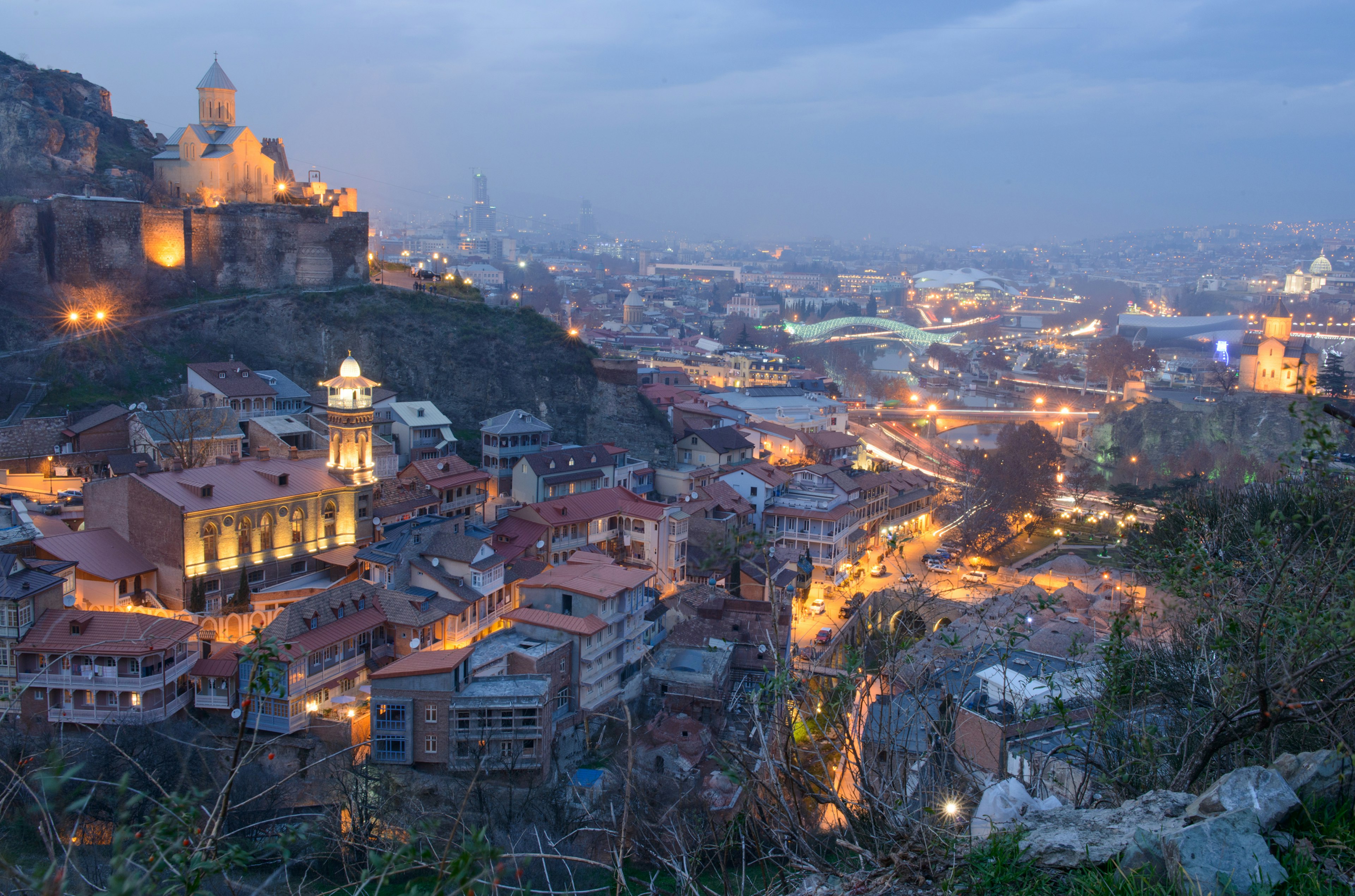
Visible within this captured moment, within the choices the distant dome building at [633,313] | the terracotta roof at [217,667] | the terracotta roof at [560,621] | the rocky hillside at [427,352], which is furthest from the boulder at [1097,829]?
the distant dome building at [633,313]

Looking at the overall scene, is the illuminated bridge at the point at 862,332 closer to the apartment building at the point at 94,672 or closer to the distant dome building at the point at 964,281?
the distant dome building at the point at 964,281

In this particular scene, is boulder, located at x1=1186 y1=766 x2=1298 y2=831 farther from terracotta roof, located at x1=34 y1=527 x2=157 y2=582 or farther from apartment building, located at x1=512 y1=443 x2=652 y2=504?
apartment building, located at x1=512 y1=443 x2=652 y2=504

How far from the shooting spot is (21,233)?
1578 cm

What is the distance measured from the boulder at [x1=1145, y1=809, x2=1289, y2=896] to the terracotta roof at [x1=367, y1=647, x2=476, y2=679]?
6.52 m

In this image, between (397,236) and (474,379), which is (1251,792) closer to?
(474,379)

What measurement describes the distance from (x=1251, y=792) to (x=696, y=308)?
54858 mm

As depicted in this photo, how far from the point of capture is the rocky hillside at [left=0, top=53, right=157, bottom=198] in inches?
708

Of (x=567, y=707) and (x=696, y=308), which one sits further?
(x=696, y=308)

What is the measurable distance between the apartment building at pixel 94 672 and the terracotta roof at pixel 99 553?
1240 millimetres

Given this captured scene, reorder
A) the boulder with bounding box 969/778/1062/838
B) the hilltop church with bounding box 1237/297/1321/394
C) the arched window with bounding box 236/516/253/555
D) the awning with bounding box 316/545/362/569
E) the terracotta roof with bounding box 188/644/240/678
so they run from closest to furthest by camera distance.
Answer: the boulder with bounding box 969/778/1062/838
the terracotta roof with bounding box 188/644/240/678
the arched window with bounding box 236/516/253/555
the awning with bounding box 316/545/362/569
the hilltop church with bounding box 1237/297/1321/394

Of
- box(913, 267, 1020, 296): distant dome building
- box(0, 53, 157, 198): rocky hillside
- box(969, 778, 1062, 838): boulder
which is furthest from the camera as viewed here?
box(913, 267, 1020, 296): distant dome building

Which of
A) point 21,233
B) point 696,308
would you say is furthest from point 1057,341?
point 21,233

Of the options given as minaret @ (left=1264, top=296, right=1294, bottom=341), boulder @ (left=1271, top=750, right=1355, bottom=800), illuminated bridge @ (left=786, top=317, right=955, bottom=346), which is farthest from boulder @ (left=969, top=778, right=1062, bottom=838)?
illuminated bridge @ (left=786, top=317, right=955, bottom=346)

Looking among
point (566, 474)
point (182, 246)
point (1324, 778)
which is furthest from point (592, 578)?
point (182, 246)
